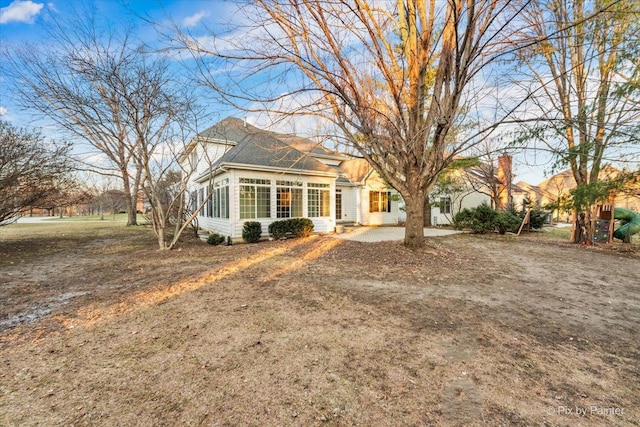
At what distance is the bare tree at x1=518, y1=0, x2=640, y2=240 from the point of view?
6734mm

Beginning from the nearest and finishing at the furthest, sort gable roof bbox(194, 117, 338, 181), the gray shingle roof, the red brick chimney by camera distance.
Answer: gable roof bbox(194, 117, 338, 181) < the gray shingle roof < the red brick chimney

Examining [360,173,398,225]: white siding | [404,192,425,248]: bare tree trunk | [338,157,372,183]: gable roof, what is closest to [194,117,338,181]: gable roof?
[404,192,425,248]: bare tree trunk

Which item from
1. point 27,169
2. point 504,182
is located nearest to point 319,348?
point 27,169

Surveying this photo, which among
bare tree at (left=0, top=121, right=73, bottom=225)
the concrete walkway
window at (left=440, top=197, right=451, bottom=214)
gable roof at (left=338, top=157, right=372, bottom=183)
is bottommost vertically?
the concrete walkway

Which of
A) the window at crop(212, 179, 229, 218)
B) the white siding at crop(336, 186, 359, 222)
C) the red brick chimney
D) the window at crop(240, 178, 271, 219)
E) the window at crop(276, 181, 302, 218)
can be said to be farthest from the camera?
the red brick chimney

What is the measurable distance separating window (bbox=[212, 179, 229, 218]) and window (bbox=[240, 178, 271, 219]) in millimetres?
755

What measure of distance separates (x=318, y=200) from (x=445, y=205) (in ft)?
38.5

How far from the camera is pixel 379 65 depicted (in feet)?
23.3

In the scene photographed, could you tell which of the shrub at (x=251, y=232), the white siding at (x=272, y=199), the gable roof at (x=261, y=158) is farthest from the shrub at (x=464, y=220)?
the shrub at (x=251, y=232)

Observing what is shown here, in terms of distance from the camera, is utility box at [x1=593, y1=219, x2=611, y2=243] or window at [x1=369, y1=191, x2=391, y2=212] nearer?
utility box at [x1=593, y1=219, x2=611, y2=243]

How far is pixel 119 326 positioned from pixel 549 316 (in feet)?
19.2

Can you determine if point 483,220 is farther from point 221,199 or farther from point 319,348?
point 319,348

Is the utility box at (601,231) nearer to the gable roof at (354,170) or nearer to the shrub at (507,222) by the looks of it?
the shrub at (507,222)

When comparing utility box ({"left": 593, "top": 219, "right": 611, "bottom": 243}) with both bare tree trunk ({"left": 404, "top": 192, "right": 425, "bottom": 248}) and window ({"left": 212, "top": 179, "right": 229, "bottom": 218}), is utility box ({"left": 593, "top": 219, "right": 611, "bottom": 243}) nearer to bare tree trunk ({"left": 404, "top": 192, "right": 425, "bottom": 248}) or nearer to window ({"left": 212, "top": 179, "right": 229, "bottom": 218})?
bare tree trunk ({"left": 404, "top": 192, "right": 425, "bottom": 248})
